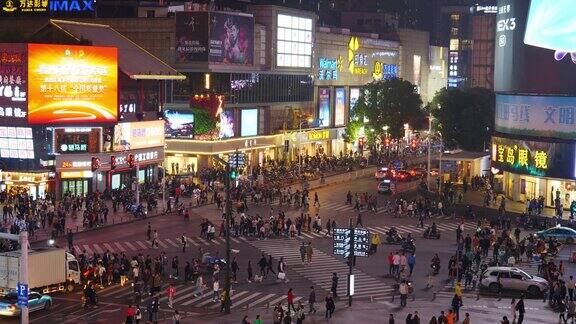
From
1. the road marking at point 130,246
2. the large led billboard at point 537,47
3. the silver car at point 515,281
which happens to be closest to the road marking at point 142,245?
the road marking at point 130,246

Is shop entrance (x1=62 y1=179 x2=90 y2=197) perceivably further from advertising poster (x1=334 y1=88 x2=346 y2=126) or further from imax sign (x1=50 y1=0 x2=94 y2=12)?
advertising poster (x1=334 y1=88 x2=346 y2=126)

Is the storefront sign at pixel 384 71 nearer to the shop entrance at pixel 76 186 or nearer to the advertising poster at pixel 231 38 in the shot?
the advertising poster at pixel 231 38

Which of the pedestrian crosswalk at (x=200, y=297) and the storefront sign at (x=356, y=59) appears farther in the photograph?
the storefront sign at (x=356, y=59)

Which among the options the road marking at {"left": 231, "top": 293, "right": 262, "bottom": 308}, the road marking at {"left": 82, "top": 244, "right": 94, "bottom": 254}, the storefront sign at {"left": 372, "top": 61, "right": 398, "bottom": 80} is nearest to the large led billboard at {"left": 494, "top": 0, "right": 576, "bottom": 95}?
the road marking at {"left": 231, "top": 293, "right": 262, "bottom": 308}

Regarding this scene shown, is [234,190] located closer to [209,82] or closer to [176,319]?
[209,82]

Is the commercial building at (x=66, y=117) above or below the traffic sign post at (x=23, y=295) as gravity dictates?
above

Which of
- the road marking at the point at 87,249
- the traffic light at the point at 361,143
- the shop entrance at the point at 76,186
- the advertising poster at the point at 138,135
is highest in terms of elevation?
the advertising poster at the point at 138,135

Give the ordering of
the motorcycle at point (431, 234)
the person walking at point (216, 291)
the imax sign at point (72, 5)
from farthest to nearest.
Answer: the imax sign at point (72, 5), the motorcycle at point (431, 234), the person walking at point (216, 291)
